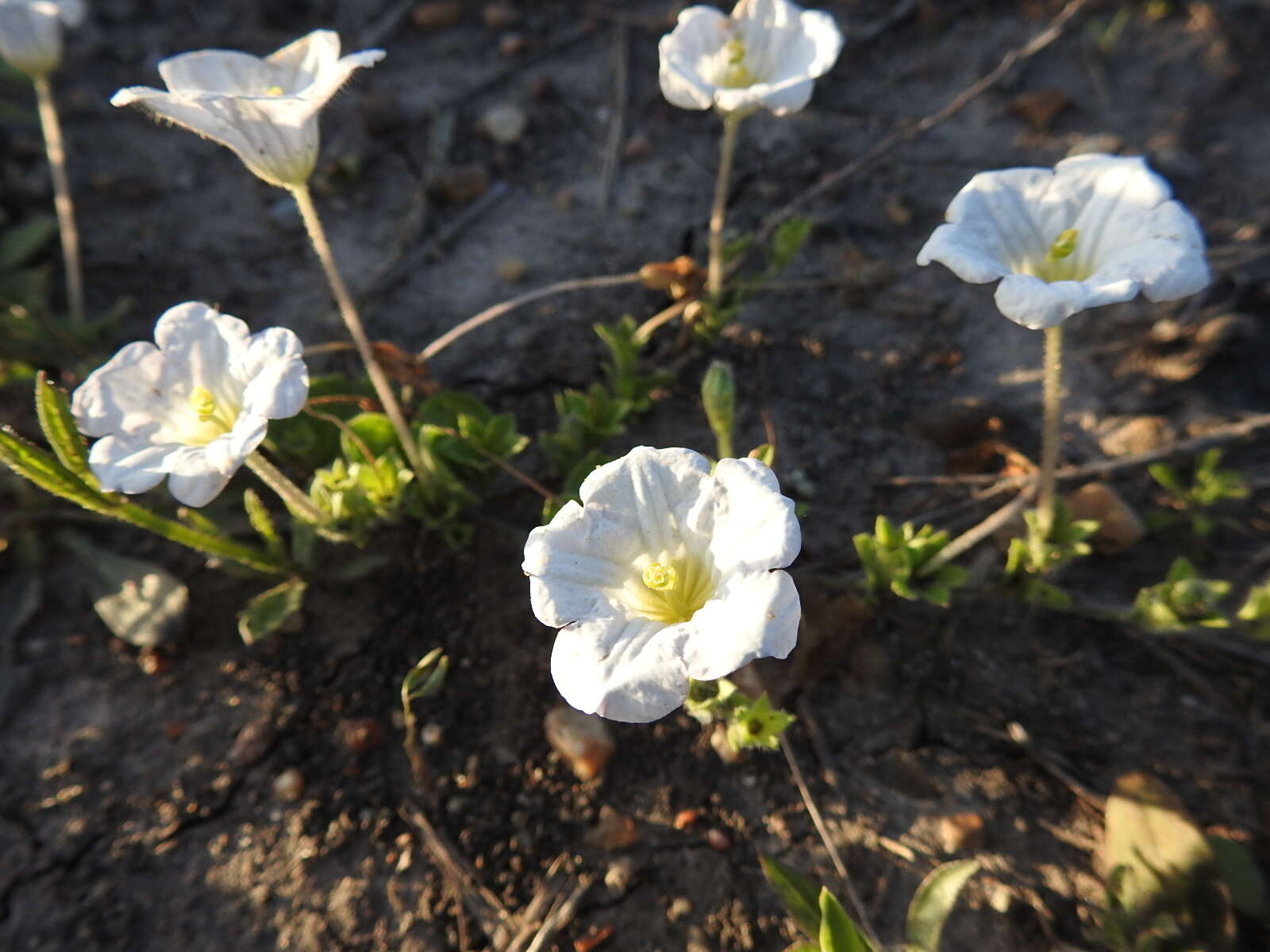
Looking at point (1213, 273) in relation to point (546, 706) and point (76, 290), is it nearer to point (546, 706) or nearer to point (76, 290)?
point (546, 706)

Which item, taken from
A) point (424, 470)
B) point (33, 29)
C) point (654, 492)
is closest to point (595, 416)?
point (424, 470)

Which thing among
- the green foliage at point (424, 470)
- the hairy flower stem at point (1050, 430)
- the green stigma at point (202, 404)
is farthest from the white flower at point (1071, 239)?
the green stigma at point (202, 404)

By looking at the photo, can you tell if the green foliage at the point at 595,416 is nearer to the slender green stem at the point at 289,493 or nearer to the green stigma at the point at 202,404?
the slender green stem at the point at 289,493

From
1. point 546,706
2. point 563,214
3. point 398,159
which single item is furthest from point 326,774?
point 398,159

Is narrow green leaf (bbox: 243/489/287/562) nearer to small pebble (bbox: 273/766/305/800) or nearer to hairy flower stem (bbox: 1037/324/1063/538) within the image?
small pebble (bbox: 273/766/305/800)

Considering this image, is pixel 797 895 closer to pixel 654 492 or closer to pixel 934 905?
pixel 934 905

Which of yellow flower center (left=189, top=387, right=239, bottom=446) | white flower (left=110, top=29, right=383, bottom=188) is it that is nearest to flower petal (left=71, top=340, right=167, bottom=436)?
yellow flower center (left=189, top=387, right=239, bottom=446)
